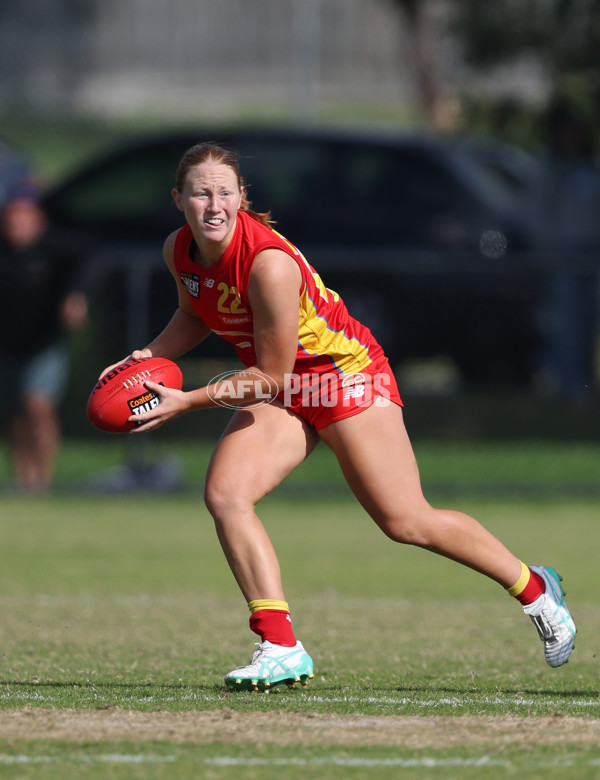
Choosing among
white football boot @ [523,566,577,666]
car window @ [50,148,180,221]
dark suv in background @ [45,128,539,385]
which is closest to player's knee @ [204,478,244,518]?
white football boot @ [523,566,577,666]

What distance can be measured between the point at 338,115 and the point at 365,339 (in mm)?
25710

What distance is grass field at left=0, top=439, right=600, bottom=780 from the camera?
447 centimetres

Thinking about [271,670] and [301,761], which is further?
[271,670]

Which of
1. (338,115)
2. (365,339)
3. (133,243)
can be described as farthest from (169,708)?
(338,115)

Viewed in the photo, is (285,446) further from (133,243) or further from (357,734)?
(133,243)

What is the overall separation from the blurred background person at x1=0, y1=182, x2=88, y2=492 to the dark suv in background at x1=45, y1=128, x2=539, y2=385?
703mm

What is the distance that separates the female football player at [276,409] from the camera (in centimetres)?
545

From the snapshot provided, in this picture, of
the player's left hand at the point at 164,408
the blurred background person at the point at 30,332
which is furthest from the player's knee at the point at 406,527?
the blurred background person at the point at 30,332

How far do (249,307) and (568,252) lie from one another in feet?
A: 31.8

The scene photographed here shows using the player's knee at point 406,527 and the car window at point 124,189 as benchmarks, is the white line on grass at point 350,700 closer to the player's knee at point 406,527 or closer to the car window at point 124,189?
the player's knee at point 406,527

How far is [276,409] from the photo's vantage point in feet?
18.7

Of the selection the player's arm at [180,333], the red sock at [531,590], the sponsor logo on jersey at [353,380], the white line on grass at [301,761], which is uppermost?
the player's arm at [180,333]

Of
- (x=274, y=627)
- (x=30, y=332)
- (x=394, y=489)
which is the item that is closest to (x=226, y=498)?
(x=274, y=627)

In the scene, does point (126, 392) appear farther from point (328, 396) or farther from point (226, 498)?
point (328, 396)
